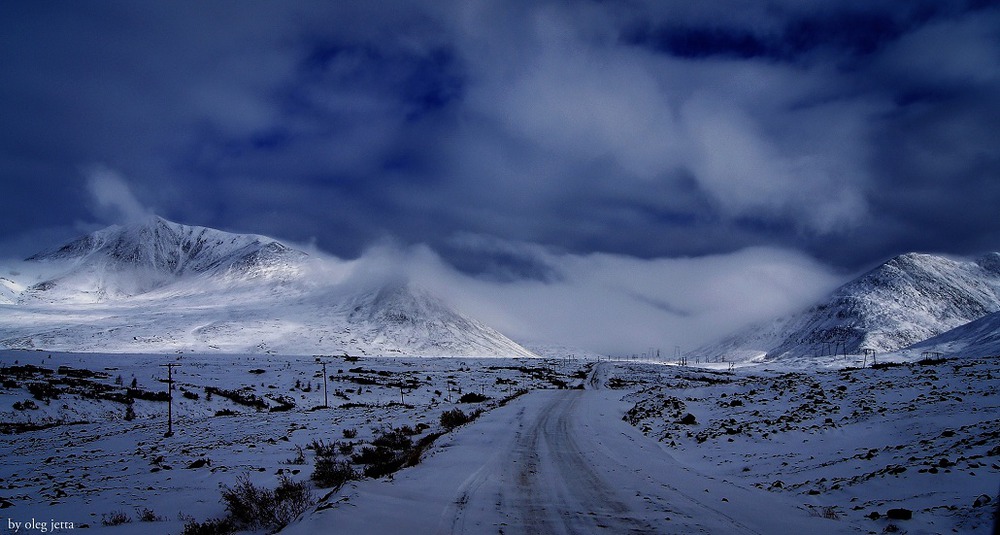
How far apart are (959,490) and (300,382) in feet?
198

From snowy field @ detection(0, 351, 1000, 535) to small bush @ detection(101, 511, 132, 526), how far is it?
50 millimetres

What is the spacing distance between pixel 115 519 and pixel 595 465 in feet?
35.2

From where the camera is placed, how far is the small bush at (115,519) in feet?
31.8

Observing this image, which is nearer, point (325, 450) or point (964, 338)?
point (325, 450)

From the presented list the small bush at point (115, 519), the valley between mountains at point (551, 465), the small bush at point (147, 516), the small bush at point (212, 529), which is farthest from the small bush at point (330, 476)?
the small bush at point (115, 519)

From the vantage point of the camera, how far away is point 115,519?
384 inches

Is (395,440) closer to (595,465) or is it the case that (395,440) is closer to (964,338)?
(595,465)

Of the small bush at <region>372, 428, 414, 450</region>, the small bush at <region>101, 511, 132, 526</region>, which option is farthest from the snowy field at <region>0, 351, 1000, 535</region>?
the small bush at <region>372, 428, 414, 450</region>

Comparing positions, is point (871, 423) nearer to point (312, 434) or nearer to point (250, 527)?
point (250, 527)

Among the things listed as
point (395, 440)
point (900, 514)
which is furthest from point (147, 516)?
point (900, 514)

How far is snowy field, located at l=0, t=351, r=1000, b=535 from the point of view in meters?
7.53

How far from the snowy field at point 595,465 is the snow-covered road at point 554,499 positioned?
0.17 feet

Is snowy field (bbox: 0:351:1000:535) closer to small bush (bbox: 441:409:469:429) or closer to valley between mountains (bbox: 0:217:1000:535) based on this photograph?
valley between mountains (bbox: 0:217:1000:535)

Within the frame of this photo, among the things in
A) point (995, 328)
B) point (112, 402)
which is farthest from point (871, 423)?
point (995, 328)
